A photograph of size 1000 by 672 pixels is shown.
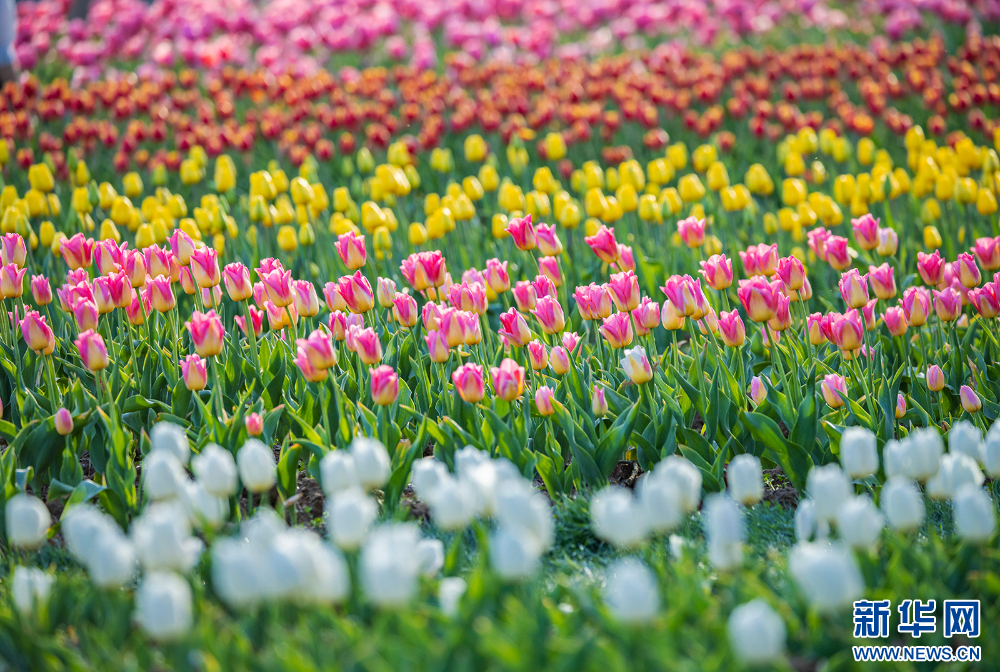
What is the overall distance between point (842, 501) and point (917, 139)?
3.69 meters

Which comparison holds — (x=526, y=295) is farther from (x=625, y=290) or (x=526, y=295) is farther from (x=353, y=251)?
(x=353, y=251)

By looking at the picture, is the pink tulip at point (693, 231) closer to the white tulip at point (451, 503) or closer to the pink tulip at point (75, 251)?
the white tulip at point (451, 503)

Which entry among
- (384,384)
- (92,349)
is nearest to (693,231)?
(384,384)

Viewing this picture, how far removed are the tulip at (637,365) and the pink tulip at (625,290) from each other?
24 cm

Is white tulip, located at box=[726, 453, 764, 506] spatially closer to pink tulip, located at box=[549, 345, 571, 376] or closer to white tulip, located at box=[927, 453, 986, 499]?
white tulip, located at box=[927, 453, 986, 499]

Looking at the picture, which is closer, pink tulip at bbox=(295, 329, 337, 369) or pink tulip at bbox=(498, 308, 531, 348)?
pink tulip at bbox=(295, 329, 337, 369)

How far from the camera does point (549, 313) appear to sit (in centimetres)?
297

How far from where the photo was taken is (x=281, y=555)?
162 centimetres

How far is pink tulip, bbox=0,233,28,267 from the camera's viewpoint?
3.29 metres

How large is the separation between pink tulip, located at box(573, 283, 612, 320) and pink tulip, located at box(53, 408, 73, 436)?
5.43 feet

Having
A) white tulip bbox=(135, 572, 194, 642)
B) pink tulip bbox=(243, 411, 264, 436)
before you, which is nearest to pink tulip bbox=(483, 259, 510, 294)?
pink tulip bbox=(243, 411, 264, 436)

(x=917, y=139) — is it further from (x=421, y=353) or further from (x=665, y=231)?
(x=421, y=353)

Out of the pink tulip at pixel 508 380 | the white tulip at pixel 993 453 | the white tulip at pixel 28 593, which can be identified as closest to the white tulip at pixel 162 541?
the white tulip at pixel 28 593

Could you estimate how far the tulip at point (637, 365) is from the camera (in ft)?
8.93
